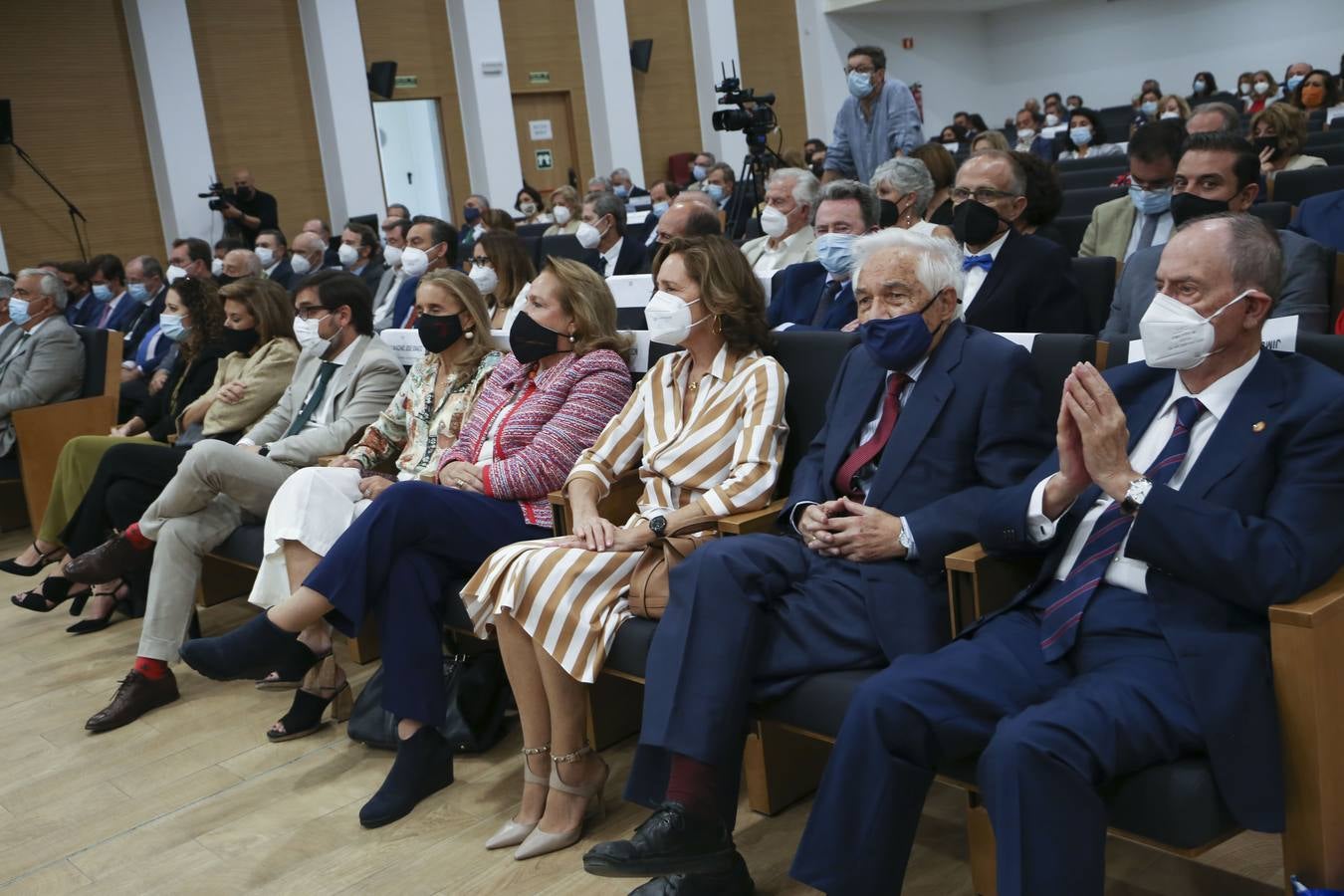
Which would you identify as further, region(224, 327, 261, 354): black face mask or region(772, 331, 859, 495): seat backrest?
region(224, 327, 261, 354): black face mask

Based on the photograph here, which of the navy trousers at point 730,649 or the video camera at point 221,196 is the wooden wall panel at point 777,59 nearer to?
the video camera at point 221,196

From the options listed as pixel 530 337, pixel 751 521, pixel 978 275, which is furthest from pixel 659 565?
pixel 978 275

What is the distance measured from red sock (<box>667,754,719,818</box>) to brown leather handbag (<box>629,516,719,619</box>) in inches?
15.7

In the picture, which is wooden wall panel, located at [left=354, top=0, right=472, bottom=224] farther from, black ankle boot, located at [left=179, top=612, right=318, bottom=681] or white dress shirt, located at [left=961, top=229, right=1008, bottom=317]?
black ankle boot, located at [left=179, top=612, right=318, bottom=681]

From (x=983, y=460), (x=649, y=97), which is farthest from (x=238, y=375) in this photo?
(x=649, y=97)

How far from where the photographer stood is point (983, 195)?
3465mm

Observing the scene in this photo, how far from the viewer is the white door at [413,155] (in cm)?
1316

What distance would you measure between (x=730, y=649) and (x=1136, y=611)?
662 millimetres

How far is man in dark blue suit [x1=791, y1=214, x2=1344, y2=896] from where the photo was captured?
1.69 m

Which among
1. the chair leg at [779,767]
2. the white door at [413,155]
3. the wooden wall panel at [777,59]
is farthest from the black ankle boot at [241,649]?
the wooden wall panel at [777,59]

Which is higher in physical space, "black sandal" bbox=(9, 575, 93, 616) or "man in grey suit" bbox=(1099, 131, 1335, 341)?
"man in grey suit" bbox=(1099, 131, 1335, 341)

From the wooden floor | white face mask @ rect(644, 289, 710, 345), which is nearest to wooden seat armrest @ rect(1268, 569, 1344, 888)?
the wooden floor

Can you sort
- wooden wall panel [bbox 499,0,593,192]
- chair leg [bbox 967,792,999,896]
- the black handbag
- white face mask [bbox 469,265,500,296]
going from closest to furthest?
chair leg [bbox 967,792,999,896] < the black handbag < white face mask [bbox 469,265,500,296] < wooden wall panel [bbox 499,0,593,192]

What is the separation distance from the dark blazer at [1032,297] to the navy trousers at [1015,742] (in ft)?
4.28
